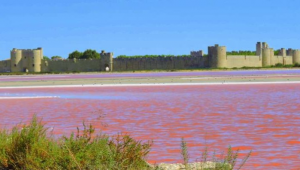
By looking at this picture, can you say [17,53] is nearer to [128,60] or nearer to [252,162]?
[128,60]

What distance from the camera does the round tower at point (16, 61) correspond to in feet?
368

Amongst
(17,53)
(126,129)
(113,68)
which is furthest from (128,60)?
(126,129)

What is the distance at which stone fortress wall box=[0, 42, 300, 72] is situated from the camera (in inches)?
4067

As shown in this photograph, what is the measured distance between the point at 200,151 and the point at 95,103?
11.0m

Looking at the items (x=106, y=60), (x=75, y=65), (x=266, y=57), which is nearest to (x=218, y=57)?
(x=266, y=57)

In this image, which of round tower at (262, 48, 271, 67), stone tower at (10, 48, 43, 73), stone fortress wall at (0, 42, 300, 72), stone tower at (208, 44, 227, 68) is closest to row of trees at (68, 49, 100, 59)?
stone fortress wall at (0, 42, 300, 72)

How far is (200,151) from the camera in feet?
27.6

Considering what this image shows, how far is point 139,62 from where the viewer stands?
109125 mm

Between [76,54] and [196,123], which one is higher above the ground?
[76,54]

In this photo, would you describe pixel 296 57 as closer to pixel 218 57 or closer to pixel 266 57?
pixel 266 57

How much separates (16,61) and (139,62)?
73.3 ft

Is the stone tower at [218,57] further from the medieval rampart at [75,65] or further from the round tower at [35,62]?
the round tower at [35,62]

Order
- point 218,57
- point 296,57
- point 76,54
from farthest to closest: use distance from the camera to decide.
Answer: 1. point 76,54
2. point 296,57
3. point 218,57

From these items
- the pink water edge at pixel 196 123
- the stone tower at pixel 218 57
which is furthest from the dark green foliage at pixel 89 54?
the pink water edge at pixel 196 123
